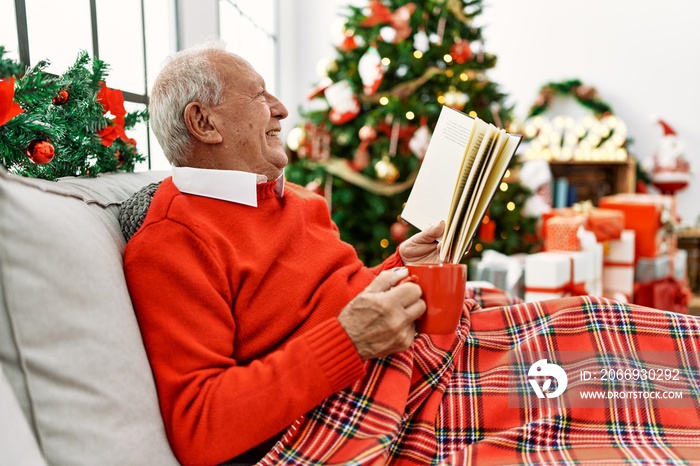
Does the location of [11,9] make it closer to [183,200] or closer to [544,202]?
[183,200]

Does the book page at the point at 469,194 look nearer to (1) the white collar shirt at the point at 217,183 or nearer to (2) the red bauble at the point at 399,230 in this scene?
(1) the white collar shirt at the point at 217,183

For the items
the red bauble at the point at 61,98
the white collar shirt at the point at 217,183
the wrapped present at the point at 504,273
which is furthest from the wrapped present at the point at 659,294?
the red bauble at the point at 61,98

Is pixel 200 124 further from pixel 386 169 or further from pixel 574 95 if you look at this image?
pixel 574 95

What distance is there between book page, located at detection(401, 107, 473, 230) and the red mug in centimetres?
26

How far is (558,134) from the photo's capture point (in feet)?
16.2

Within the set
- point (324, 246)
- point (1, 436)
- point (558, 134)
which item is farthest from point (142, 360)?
point (558, 134)

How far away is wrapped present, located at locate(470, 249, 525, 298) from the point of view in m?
2.73

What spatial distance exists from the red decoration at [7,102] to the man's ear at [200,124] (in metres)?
0.30

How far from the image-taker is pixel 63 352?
0.77 metres

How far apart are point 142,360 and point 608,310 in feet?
2.76

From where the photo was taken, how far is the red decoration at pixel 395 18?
126 inches

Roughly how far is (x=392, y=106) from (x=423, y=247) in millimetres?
1924

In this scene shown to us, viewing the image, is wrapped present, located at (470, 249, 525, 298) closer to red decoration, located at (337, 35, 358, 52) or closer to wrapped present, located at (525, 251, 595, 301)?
wrapped present, located at (525, 251, 595, 301)

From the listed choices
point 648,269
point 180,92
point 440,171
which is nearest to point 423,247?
point 440,171
